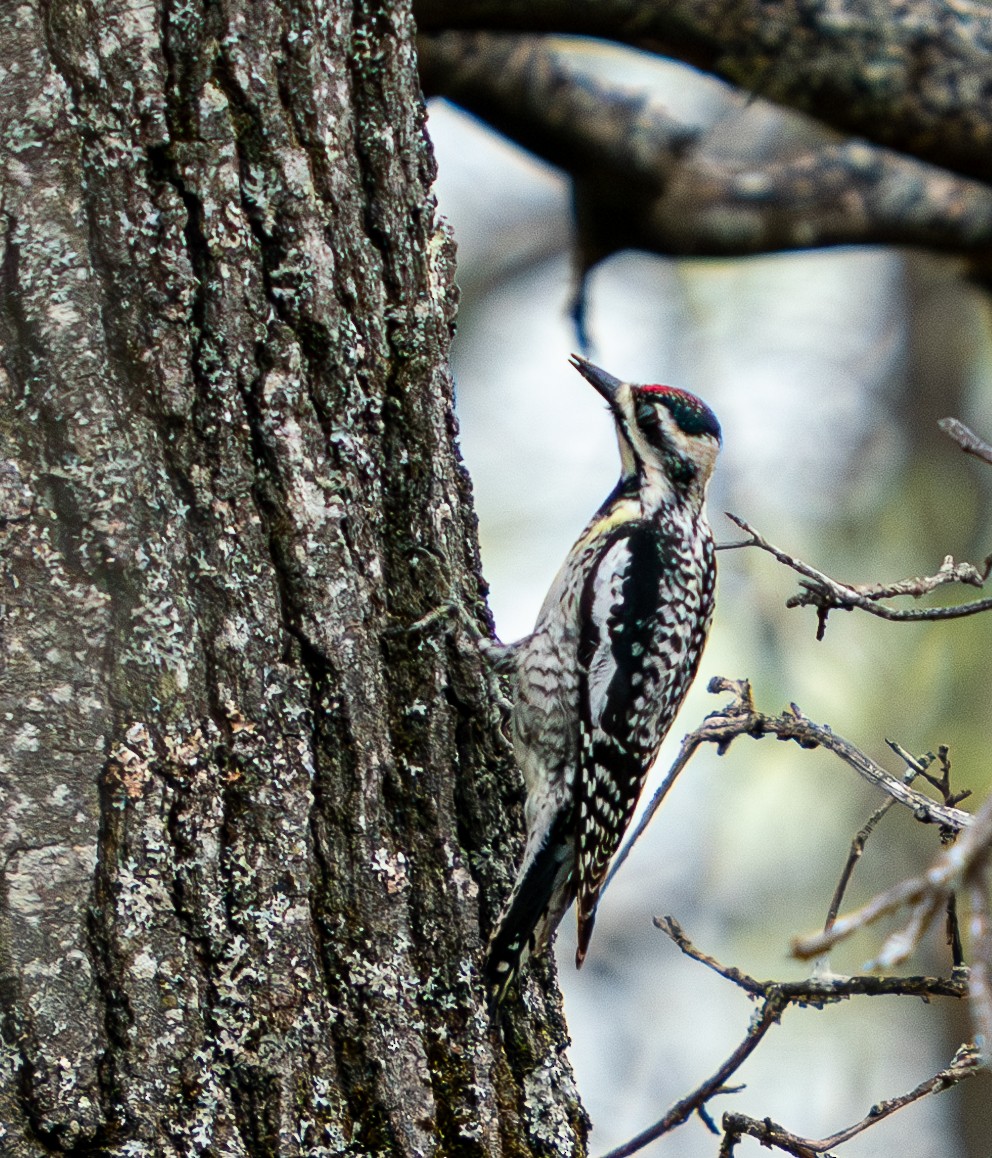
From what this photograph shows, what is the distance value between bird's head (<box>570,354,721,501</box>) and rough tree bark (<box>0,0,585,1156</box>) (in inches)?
66.0

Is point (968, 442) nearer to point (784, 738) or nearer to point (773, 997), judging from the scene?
point (784, 738)

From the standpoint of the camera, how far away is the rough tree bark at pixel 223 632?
1927 millimetres

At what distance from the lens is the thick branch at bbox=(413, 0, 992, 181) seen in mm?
3830

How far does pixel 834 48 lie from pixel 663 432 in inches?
46.9

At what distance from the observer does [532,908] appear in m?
2.47

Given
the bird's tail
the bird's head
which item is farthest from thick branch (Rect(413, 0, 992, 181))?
the bird's tail

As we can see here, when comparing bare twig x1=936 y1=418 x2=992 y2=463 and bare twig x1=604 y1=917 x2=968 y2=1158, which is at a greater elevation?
A: bare twig x1=936 y1=418 x2=992 y2=463

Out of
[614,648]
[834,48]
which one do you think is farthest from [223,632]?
[834,48]

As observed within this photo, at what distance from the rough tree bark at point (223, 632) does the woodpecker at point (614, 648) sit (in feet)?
1.78

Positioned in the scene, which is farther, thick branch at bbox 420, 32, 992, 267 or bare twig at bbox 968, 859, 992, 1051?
thick branch at bbox 420, 32, 992, 267

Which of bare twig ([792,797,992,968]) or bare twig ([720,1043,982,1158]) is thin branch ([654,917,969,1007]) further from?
bare twig ([792,797,992,968])

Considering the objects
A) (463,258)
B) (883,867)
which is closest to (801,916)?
(883,867)

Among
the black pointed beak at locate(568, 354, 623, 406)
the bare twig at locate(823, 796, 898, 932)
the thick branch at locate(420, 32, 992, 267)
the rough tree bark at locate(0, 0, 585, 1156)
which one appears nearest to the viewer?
the rough tree bark at locate(0, 0, 585, 1156)

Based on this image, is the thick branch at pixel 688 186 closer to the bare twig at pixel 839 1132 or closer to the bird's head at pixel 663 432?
the bird's head at pixel 663 432
